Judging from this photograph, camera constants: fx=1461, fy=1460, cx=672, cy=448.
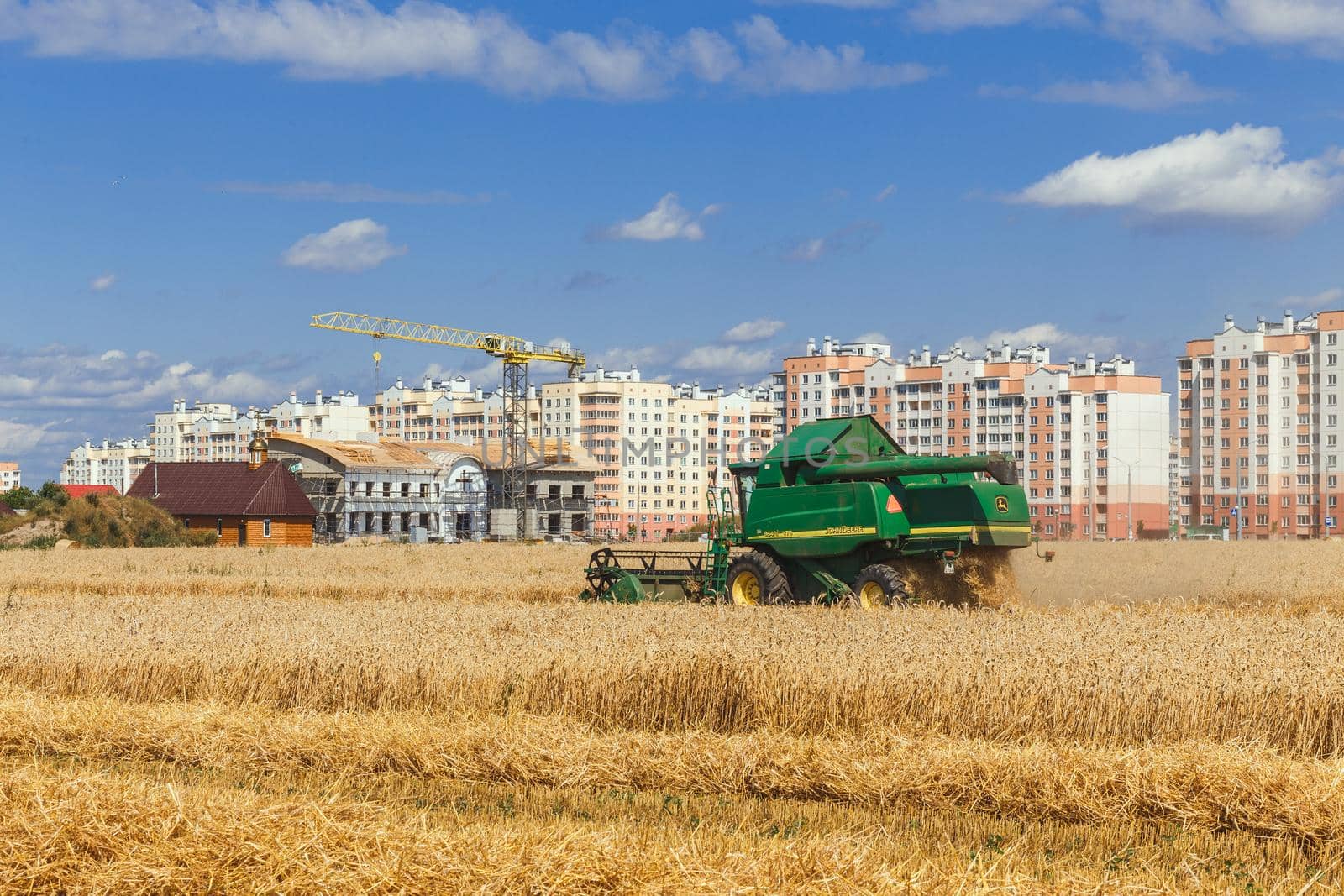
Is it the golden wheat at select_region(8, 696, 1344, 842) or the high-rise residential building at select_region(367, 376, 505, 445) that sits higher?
the high-rise residential building at select_region(367, 376, 505, 445)

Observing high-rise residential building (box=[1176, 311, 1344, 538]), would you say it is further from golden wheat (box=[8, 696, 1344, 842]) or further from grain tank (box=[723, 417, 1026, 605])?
Result: golden wheat (box=[8, 696, 1344, 842])

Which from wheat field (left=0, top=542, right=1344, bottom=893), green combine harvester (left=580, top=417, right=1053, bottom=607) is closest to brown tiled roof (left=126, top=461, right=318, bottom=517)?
green combine harvester (left=580, top=417, right=1053, bottom=607)

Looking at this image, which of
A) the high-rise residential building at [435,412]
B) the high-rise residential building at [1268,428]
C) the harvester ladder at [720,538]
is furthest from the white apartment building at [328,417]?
the harvester ladder at [720,538]

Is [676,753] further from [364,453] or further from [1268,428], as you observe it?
[1268,428]

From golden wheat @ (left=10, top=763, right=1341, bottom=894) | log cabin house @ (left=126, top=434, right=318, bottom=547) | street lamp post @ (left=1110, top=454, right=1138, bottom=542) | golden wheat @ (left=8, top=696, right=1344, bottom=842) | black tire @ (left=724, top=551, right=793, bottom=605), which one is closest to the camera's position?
golden wheat @ (left=10, top=763, right=1341, bottom=894)

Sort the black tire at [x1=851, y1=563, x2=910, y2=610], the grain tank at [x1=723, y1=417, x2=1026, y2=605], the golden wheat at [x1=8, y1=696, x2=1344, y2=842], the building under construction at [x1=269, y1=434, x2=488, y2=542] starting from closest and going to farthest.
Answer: the golden wheat at [x1=8, y1=696, x2=1344, y2=842]
the black tire at [x1=851, y1=563, x2=910, y2=610]
the grain tank at [x1=723, y1=417, x2=1026, y2=605]
the building under construction at [x1=269, y1=434, x2=488, y2=542]

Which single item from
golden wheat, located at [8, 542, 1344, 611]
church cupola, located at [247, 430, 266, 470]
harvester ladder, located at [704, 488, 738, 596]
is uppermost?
church cupola, located at [247, 430, 266, 470]

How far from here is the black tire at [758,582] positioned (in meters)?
23.1

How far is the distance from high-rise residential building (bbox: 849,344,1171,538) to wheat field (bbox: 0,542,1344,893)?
115429mm

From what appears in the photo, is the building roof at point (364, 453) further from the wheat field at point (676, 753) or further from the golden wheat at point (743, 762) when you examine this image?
the golden wheat at point (743, 762)

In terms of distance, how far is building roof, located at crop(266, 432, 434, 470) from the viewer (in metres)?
90.8

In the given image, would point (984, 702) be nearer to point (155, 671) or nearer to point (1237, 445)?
point (155, 671)

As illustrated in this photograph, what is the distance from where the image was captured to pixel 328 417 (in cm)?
17562

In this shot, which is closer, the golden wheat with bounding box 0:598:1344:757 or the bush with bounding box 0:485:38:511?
the golden wheat with bounding box 0:598:1344:757
